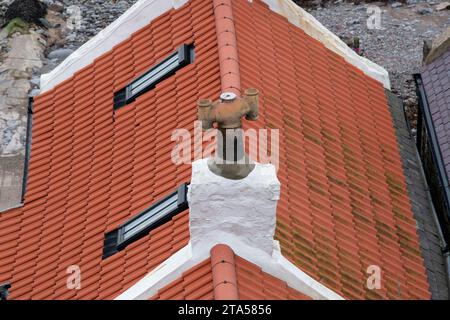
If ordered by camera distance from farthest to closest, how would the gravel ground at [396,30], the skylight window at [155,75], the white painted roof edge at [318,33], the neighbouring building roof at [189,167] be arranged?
the gravel ground at [396,30] → the white painted roof edge at [318,33] → the skylight window at [155,75] → the neighbouring building roof at [189,167]

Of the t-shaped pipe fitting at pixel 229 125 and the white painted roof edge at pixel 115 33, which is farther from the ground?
the white painted roof edge at pixel 115 33

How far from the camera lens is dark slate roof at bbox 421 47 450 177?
18.1 metres

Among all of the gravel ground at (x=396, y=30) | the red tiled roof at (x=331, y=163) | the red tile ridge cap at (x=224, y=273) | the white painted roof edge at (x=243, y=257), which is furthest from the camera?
the gravel ground at (x=396, y=30)

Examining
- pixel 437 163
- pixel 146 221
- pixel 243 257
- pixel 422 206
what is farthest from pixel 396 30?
pixel 243 257

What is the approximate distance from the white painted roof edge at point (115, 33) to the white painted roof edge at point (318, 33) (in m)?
1.90

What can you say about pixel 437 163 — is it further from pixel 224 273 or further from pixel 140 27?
pixel 224 273

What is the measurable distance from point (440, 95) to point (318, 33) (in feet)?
8.55

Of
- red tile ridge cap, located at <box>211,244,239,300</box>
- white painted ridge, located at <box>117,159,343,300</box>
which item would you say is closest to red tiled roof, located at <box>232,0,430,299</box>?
white painted ridge, located at <box>117,159,343,300</box>

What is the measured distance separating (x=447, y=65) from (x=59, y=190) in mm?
7881

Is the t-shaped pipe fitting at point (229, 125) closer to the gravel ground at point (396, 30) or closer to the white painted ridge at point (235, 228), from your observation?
the white painted ridge at point (235, 228)

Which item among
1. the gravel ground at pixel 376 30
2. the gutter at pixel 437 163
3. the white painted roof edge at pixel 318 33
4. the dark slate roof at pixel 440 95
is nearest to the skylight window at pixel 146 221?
the gutter at pixel 437 163

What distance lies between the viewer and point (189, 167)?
49.5 ft

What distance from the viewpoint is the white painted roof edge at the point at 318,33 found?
19016 millimetres

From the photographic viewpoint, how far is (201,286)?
1266 cm
